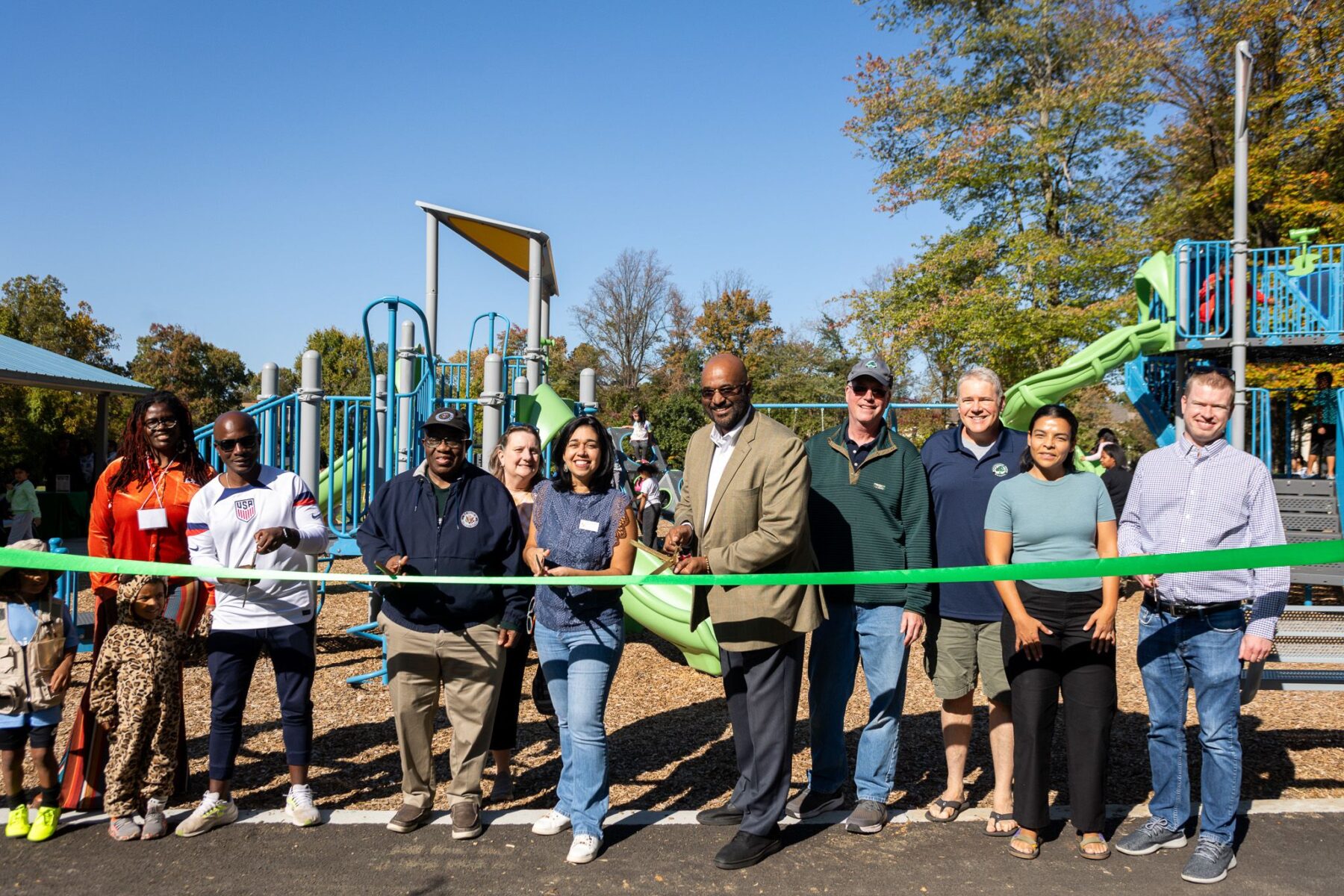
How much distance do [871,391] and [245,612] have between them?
8.80 feet

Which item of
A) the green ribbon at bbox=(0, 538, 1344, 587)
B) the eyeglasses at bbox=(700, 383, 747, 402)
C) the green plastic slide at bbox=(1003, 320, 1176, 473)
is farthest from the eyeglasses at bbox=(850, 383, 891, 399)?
the green plastic slide at bbox=(1003, 320, 1176, 473)

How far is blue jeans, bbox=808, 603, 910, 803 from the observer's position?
4008mm

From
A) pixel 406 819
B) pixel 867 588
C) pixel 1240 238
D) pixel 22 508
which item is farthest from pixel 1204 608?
pixel 22 508

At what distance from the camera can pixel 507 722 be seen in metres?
4.48

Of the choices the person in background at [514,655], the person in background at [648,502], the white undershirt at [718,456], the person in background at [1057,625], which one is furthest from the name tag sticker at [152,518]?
the person in background at [648,502]

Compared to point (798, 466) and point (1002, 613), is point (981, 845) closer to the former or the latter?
point (1002, 613)

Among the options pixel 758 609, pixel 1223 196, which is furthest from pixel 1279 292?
pixel 758 609

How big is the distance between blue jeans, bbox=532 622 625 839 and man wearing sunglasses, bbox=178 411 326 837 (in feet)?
3.43

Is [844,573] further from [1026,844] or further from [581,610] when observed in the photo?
[1026,844]

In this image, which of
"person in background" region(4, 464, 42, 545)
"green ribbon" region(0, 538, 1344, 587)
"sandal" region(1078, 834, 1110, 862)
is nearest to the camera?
"green ribbon" region(0, 538, 1344, 587)

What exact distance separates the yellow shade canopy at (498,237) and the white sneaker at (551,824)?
199 inches

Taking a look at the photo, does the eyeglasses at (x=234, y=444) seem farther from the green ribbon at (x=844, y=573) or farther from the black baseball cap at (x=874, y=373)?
the black baseball cap at (x=874, y=373)

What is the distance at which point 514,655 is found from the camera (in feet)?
14.3

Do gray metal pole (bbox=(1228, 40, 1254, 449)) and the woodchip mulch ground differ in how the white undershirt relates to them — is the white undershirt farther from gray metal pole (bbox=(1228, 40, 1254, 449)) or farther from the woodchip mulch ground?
gray metal pole (bbox=(1228, 40, 1254, 449))
